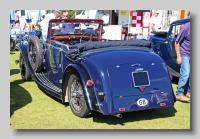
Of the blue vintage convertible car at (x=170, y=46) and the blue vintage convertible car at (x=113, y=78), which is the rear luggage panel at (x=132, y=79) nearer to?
the blue vintage convertible car at (x=113, y=78)

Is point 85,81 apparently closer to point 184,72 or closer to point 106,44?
point 106,44

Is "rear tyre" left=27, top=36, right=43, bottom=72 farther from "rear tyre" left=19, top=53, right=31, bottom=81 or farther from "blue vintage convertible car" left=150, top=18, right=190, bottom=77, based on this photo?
"blue vintage convertible car" left=150, top=18, right=190, bottom=77

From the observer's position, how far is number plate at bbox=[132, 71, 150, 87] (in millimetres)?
4144

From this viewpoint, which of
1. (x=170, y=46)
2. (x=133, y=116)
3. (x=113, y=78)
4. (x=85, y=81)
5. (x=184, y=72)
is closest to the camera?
(x=113, y=78)

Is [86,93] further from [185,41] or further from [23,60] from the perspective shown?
[23,60]

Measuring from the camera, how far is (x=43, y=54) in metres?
6.23

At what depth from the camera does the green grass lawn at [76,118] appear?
425cm

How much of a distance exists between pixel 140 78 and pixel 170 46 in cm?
332

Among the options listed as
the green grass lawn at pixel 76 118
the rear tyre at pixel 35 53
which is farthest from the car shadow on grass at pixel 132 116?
the rear tyre at pixel 35 53

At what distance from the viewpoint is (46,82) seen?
5.75m

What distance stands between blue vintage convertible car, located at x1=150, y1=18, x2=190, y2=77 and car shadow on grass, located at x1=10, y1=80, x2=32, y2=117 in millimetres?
3267

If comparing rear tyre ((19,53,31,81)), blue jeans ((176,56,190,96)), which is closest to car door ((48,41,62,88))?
rear tyre ((19,53,31,81))

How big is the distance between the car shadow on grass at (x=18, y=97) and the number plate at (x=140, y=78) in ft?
6.27

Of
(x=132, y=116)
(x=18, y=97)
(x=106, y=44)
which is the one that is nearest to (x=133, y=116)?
(x=132, y=116)
